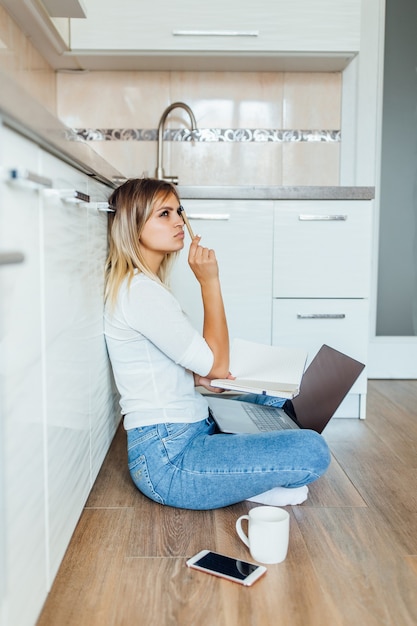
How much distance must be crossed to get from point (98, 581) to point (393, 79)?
2.71 metres

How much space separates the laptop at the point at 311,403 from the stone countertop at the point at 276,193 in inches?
22.1

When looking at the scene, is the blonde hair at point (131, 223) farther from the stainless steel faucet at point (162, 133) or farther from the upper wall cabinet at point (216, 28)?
the upper wall cabinet at point (216, 28)

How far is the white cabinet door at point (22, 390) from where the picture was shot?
92 centimetres

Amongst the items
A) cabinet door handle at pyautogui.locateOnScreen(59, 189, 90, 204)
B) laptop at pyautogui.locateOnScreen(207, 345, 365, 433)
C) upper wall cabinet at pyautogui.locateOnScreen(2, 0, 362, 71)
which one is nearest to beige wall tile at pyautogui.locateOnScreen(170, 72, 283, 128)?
upper wall cabinet at pyautogui.locateOnScreen(2, 0, 362, 71)

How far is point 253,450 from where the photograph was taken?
162 centimetres

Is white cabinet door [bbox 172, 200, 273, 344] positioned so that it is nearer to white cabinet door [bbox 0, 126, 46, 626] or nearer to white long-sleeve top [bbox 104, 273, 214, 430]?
white long-sleeve top [bbox 104, 273, 214, 430]

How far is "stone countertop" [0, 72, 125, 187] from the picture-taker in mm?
894

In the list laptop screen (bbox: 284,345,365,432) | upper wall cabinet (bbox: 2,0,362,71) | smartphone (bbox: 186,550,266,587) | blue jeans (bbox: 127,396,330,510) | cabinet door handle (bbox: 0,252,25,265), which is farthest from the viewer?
upper wall cabinet (bbox: 2,0,362,71)

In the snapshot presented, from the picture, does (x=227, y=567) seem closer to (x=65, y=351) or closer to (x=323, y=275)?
(x=65, y=351)

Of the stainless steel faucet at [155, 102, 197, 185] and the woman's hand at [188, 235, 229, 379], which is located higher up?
the stainless steel faucet at [155, 102, 197, 185]

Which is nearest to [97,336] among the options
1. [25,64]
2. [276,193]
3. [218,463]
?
[218,463]

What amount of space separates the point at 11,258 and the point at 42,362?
27 centimetres

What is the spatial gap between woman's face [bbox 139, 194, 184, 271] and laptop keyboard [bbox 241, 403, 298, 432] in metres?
0.57

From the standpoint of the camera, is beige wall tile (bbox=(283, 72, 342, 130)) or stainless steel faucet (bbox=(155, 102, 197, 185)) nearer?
stainless steel faucet (bbox=(155, 102, 197, 185))
